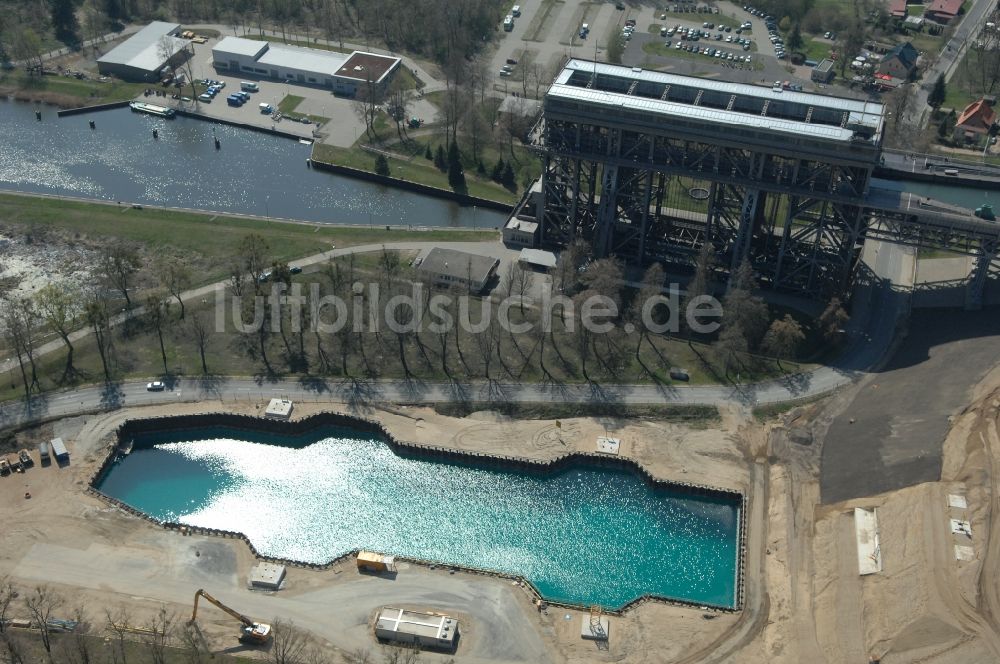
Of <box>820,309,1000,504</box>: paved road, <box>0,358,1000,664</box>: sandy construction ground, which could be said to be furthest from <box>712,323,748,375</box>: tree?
<box>0,358,1000,664</box>: sandy construction ground

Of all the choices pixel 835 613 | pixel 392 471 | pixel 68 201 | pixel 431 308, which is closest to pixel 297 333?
pixel 431 308

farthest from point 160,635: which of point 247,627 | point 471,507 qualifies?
point 471,507

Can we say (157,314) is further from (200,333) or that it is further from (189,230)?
(189,230)

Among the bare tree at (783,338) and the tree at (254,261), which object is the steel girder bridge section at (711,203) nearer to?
the bare tree at (783,338)

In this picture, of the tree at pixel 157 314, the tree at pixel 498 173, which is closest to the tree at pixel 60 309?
the tree at pixel 157 314

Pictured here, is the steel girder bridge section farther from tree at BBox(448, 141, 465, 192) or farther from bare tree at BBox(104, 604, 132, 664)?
bare tree at BBox(104, 604, 132, 664)

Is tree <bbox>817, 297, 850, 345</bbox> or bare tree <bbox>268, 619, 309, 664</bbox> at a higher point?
tree <bbox>817, 297, 850, 345</bbox>

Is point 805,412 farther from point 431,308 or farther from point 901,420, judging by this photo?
point 431,308
